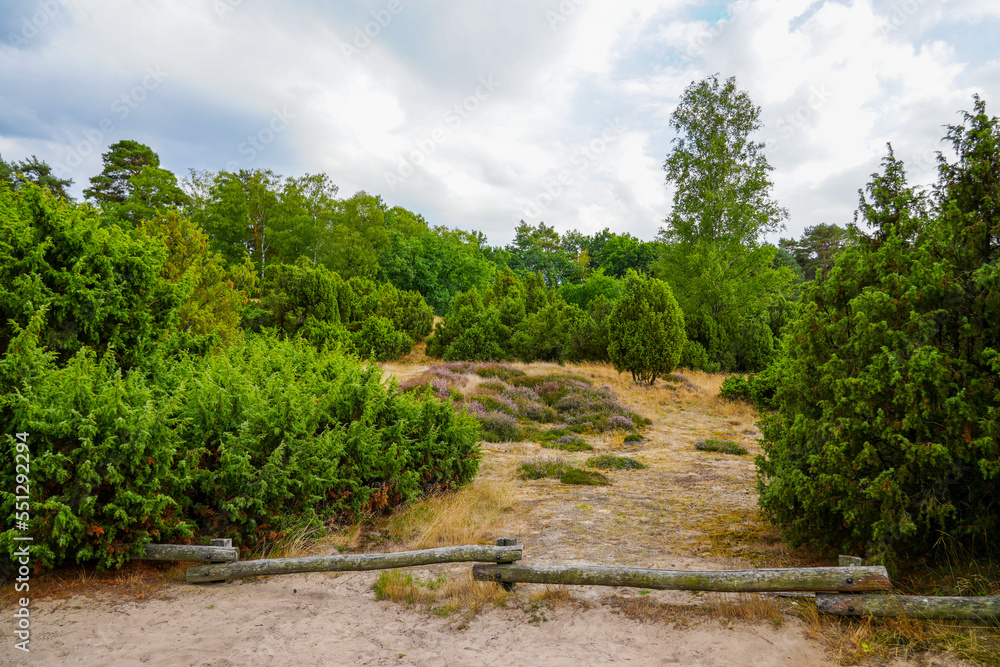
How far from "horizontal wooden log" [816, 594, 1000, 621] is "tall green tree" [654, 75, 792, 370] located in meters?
19.7

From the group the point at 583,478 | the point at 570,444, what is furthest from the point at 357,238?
the point at 583,478

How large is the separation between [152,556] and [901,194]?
7447mm

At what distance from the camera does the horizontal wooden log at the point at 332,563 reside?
4.61 m

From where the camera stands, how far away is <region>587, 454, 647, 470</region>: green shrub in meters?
9.40

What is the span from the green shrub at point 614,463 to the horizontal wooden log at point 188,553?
20.9 feet

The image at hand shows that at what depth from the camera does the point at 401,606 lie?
4352mm

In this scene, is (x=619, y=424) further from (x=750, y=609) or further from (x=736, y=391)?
(x=750, y=609)

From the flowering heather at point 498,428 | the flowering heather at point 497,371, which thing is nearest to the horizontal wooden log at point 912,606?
the flowering heather at point 498,428

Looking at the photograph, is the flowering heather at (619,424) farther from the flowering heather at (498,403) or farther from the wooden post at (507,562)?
the wooden post at (507,562)

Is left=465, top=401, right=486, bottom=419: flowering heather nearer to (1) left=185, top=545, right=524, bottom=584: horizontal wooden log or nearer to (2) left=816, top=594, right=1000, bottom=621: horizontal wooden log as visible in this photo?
(1) left=185, top=545, right=524, bottom=584: horizontal wooden log

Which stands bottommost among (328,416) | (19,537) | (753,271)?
(19,537)

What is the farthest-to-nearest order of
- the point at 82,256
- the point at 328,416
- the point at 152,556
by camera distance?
the point at 82,256 → the point at 328,416 → the point at 152,556

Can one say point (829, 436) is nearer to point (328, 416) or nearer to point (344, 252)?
point (328, 416)

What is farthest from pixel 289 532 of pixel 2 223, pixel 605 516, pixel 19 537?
pixel 2 223
